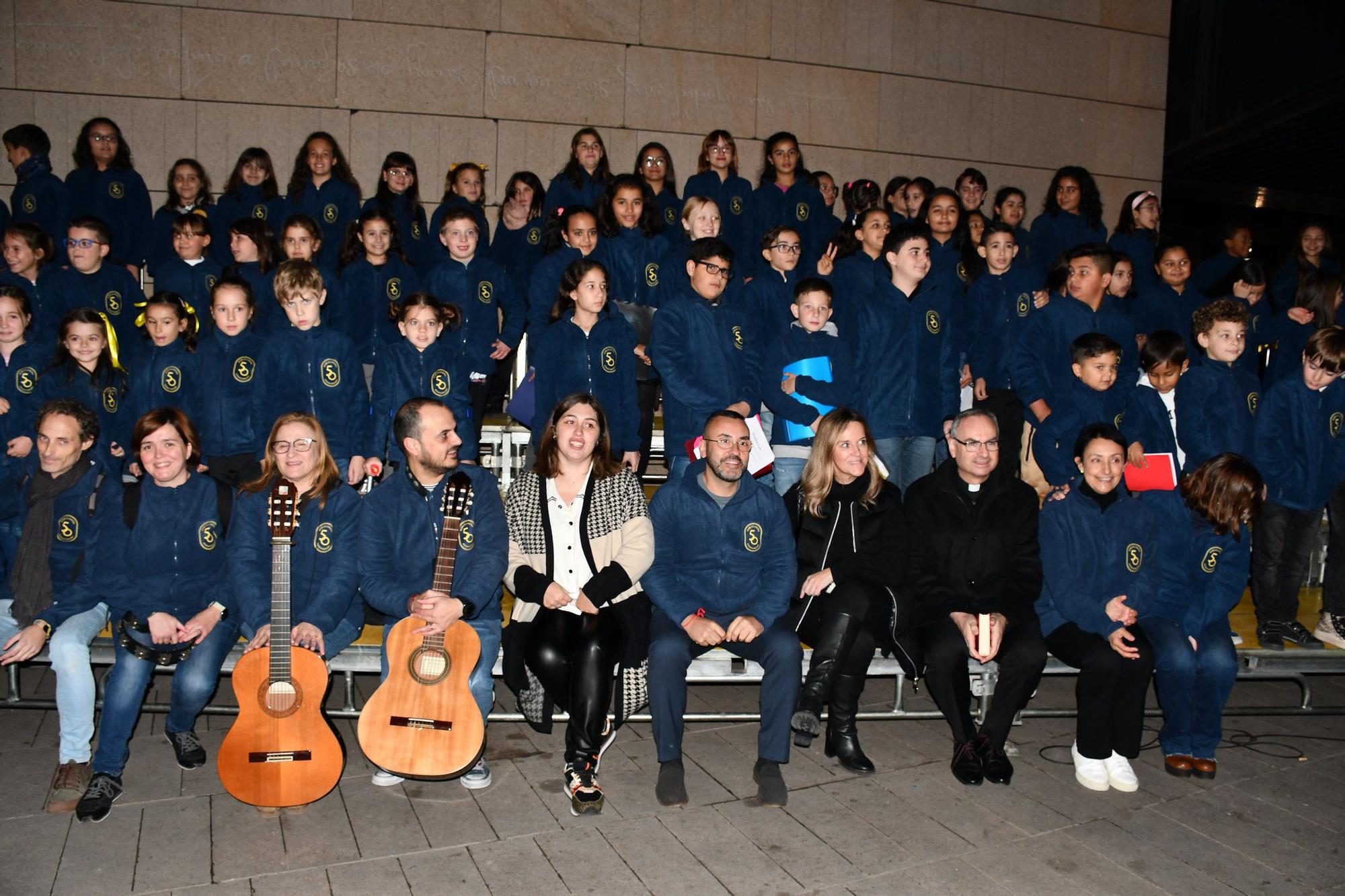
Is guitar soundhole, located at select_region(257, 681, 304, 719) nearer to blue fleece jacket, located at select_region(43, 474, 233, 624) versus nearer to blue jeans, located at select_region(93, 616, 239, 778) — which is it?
blue jeans, located at select_region(93, 616, 239, 778)

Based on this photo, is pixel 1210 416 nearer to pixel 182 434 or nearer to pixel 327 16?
pixel 182 434

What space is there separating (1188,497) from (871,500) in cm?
165

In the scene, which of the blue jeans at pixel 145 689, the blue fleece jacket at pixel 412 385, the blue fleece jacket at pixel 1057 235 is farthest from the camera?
the blue fleece jacket at pixel 1057 235

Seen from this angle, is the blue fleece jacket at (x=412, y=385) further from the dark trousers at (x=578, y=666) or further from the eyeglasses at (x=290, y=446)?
the dark trousers at (x=578, y=666)

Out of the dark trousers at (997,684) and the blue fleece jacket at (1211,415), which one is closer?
the dark trousers at (997,684)

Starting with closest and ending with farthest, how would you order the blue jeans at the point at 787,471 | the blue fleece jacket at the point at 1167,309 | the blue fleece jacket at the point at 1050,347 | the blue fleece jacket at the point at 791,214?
the blue jeans at the point at 787,471 < the blue fleece jacket at the point at 1050,347 < the blue fleece jacket at the point at 1167,309 < the blue fleece jacket at the point at 791,214

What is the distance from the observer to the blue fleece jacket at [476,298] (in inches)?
280

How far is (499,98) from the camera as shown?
10539mm

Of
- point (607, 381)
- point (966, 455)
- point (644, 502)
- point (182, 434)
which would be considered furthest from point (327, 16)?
point (966, 455)

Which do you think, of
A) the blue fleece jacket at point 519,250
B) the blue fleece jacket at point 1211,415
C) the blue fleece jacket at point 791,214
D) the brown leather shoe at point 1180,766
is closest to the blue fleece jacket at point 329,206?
the blue fleece jacket at point 519,250

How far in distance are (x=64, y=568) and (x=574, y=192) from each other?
5050 mm

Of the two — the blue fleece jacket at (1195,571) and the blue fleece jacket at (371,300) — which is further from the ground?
the blue fleece jacket at (371,300)

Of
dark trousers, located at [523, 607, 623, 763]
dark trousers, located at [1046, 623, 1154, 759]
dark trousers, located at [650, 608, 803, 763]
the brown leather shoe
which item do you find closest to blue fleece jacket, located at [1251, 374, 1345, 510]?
dark trousers, located at [1046, 623, 1154, 759]

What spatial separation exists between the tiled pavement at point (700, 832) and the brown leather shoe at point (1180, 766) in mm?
81
